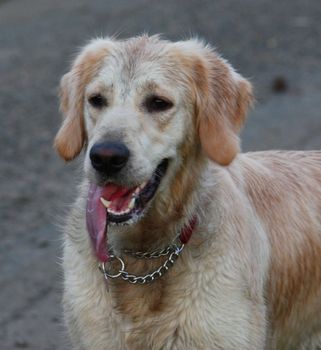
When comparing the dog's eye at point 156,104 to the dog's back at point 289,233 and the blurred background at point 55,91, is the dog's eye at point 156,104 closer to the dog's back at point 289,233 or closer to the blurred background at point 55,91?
the dog's back at point 289,233

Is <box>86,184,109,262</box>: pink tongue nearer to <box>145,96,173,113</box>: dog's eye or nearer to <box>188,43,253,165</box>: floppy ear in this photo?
<box>145,96,173,113</box>: dog's eye

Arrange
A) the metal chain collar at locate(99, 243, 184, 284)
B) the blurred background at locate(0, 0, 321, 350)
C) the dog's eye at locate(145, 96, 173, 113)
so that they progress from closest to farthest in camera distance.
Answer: the dog's eye at locate(145, 96, 173, 113)
the metal chain collar at locate(99, 243, 184, 284)
the blurred background at locate(0, 0, 321, 350)

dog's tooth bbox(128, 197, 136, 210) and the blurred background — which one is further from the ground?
dog's tooth bbox(128, 197, 136, 210)

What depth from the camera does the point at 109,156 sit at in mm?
4676

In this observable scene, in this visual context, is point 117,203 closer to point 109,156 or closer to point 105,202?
point 105,202

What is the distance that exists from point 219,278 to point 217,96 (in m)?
0.82

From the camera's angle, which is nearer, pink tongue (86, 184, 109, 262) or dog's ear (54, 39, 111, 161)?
pink tongue (86, 184, 109, 262)

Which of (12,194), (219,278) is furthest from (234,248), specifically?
(12,194)

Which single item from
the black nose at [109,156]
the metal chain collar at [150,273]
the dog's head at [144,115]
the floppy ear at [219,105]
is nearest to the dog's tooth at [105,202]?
the dog's head at [144,115]

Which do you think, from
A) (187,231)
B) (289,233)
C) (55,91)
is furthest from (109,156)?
(55,91)

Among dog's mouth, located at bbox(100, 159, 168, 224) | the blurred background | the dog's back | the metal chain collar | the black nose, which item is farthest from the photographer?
the blurred background

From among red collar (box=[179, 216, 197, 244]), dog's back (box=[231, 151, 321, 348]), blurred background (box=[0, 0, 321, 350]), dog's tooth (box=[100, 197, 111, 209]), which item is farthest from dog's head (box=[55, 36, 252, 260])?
blurred background (box=[0, 0, 321, 350])

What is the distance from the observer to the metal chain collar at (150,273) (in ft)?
16.6

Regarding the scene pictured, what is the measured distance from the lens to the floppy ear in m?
4.99
